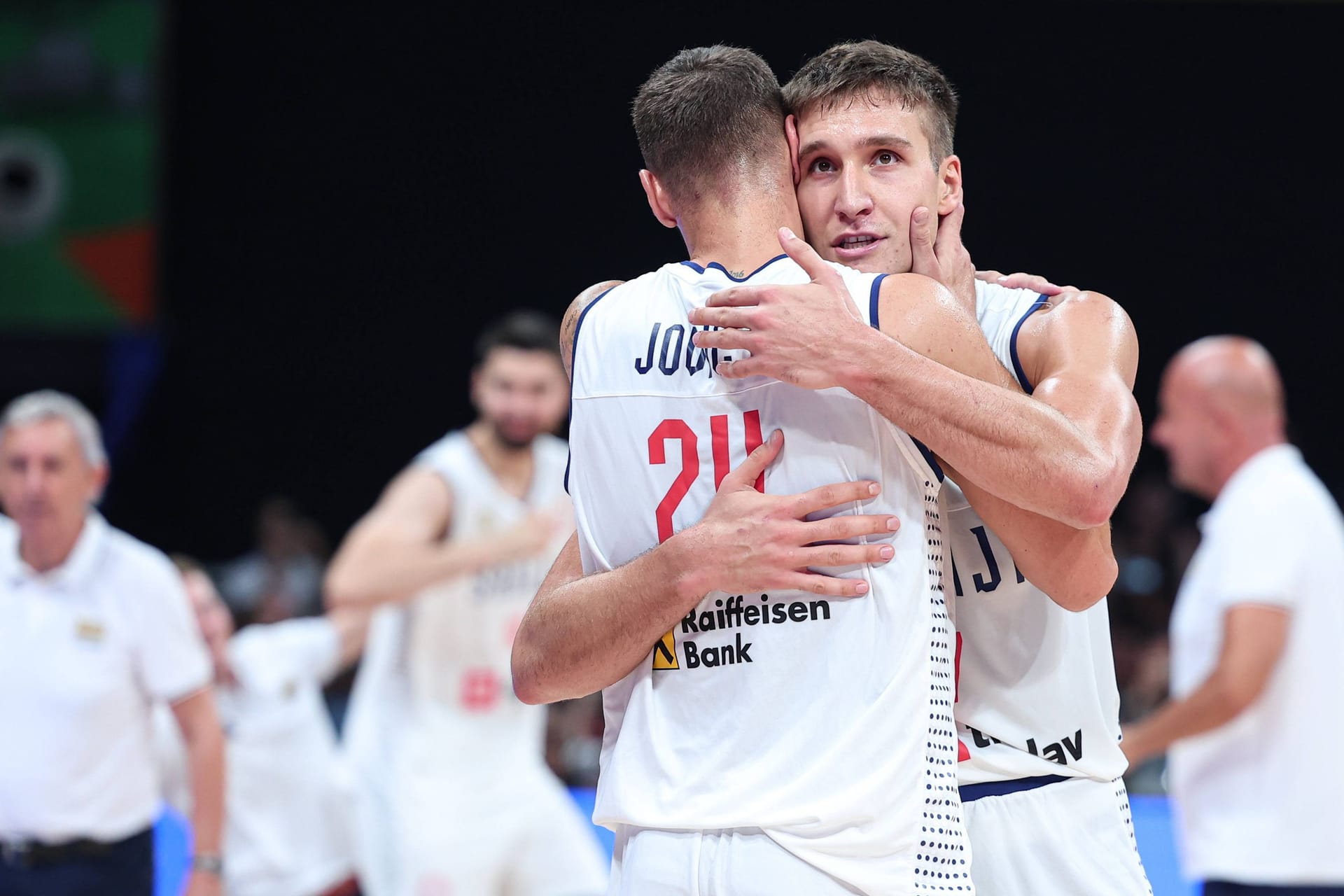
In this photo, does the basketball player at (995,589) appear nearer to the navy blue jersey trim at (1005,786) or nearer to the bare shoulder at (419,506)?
the navy blue jersey trim at (1005,786)

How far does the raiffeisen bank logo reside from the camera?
8.09 feet

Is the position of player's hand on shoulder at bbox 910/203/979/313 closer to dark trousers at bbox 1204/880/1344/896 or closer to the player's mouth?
the player's mouth

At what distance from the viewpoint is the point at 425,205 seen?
14.1m

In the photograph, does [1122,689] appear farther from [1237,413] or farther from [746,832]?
[746,832]

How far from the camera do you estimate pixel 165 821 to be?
7.86 meters

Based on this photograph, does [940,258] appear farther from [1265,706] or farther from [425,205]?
[425,205]

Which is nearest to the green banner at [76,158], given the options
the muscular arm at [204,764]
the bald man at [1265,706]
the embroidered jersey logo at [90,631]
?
the embroidered jersey logo at [90,631]

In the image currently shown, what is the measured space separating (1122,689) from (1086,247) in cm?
412

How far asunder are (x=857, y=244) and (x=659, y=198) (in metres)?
0.41

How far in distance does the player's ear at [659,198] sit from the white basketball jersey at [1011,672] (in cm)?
69

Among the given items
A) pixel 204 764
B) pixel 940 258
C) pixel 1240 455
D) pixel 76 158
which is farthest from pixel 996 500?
pixel 76 158

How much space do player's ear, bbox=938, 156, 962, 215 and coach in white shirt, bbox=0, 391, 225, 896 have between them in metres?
3.85

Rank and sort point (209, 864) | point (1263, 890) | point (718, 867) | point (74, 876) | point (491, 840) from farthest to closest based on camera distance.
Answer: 1. point (491, 840)
2. point (209, 864)
3. point (74, 876)
4. point (1263, 890)
5. point (718, 867)

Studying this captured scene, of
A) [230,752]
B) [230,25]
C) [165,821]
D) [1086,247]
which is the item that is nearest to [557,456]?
[230,752]
